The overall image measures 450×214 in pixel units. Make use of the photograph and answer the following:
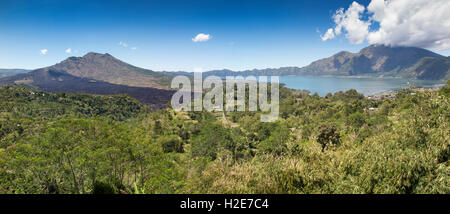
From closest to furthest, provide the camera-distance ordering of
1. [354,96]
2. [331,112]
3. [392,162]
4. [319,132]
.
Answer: [392,162] → [319,132] → [331,112] → [354,96]

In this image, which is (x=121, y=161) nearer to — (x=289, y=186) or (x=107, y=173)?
(x=107, y=173)

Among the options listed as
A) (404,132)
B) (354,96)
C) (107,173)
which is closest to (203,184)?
(107,173)

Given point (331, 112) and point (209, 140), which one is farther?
point (331, 112)

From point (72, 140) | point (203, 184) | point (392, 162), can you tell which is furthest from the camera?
A: point (72, 140)

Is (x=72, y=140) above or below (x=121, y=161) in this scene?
above

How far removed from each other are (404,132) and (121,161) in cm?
1982

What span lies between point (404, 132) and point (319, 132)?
19482 mm

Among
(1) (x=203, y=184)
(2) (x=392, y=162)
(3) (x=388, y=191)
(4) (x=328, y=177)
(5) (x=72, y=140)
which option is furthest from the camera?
(5) (x=72, y=140)

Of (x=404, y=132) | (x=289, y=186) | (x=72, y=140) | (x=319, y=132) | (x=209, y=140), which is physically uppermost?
(x=404, y=132)

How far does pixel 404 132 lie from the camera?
40.6 feet

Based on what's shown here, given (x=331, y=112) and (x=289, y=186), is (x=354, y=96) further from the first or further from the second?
(x=289, y=186)

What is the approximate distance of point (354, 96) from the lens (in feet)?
300
